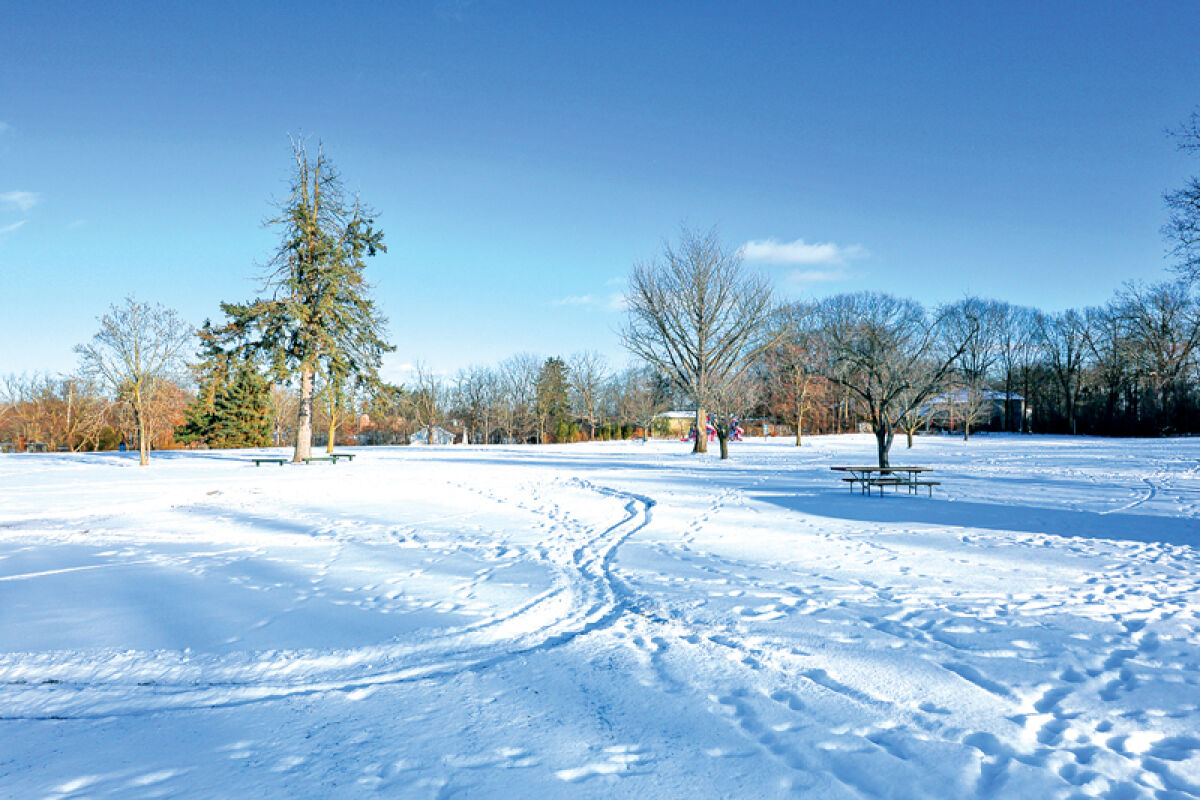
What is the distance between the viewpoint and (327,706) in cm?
362

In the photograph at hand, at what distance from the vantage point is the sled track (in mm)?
3705

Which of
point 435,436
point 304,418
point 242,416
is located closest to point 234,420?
point 242,416

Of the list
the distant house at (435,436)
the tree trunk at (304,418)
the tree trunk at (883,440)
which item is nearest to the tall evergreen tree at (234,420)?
the distant house at (435,436)

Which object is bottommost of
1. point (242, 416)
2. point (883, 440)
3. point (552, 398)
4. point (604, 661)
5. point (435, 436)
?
point (604, 661)

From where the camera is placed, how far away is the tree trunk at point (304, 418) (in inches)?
929

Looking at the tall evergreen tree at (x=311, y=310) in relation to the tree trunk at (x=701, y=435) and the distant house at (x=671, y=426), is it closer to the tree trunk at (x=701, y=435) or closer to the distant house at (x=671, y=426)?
the tree trunk at (x=701, y=435)

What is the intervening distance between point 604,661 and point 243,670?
239 centimetres

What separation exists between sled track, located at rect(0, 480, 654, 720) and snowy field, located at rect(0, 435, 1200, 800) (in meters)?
0.03

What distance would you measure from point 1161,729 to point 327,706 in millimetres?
4497

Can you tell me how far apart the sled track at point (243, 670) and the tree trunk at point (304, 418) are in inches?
808

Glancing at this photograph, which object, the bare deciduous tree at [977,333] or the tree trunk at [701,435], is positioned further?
the bare deciduous tree at [977,333]

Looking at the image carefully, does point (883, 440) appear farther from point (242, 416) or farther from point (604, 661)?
point (242, 416)

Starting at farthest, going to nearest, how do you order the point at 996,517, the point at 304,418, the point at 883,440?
the point at 304,418 < the point at 883,440 < the point at 996,517

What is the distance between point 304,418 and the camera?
23984 mm
